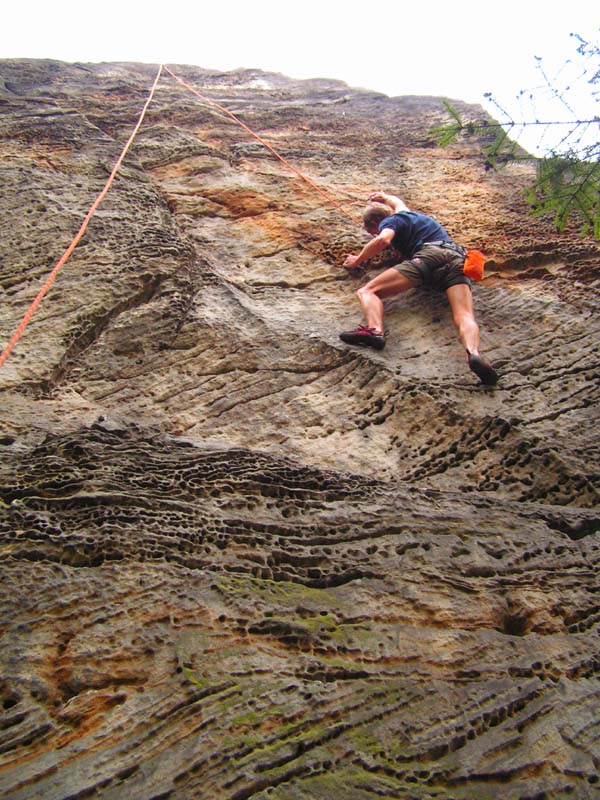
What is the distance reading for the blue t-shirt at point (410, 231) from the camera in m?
6.19

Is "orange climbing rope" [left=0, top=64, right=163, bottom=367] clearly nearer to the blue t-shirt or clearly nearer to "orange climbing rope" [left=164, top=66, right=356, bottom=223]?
"orange climbing rope" [left=164, top=66, right=356, bottom=223]

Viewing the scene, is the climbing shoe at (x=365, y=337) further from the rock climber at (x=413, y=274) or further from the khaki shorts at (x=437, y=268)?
the khaki shorts at (x=437, y=268)

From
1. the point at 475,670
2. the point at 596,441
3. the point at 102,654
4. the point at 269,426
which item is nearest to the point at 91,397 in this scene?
the point at 269,426

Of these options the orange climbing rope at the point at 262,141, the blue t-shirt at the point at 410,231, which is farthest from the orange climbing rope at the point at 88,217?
the blue t-shirt at the point at 410,231

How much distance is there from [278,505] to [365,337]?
2052mm

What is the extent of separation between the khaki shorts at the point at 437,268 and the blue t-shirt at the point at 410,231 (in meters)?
Answer: 0.29

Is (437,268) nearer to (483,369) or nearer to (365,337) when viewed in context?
(365,337)

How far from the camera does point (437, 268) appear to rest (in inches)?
232

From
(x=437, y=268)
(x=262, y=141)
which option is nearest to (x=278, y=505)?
(x=437, y=268)

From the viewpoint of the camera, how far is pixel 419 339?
18.5 feet

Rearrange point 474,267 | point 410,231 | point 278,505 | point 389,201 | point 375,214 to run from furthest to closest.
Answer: point 389,201
point 375,214
point 410,231
point 474,267
point 278,505

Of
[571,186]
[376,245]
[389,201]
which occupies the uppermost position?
[571,186]

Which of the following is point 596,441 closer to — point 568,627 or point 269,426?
point 568,627

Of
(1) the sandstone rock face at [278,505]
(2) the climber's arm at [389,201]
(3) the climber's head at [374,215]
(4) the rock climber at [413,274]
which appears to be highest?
(2) the climber's arm at [389,201]
